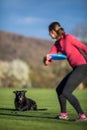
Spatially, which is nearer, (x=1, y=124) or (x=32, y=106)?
A: (x=1, y=124)

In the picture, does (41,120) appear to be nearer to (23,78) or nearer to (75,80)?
(75,80)

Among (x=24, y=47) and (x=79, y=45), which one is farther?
(x=24, y=47)

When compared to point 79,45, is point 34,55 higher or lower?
higher

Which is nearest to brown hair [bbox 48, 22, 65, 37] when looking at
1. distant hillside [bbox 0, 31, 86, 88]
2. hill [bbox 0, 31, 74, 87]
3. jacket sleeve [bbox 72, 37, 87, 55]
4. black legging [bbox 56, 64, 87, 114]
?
jacket sleeve [bbox 72, 37, 87, 55]

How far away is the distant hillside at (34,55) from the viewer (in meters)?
50.9

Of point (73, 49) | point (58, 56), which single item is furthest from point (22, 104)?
point (73, 49)

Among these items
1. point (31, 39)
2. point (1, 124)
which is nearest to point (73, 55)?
point (1, 124)

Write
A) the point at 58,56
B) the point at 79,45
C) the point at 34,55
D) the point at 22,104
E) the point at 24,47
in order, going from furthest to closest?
the point at 24,47
the point at 34,55
the point at 22,104
the point at 58,56
the point at 79,45

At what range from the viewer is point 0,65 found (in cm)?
4788

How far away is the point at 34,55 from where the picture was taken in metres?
67.8

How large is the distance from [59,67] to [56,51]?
44.3 meters

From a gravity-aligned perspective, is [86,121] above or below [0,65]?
below

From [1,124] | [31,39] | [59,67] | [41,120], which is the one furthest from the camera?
[31,39]

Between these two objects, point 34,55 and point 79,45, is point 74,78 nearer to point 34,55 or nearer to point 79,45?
point 79,45
